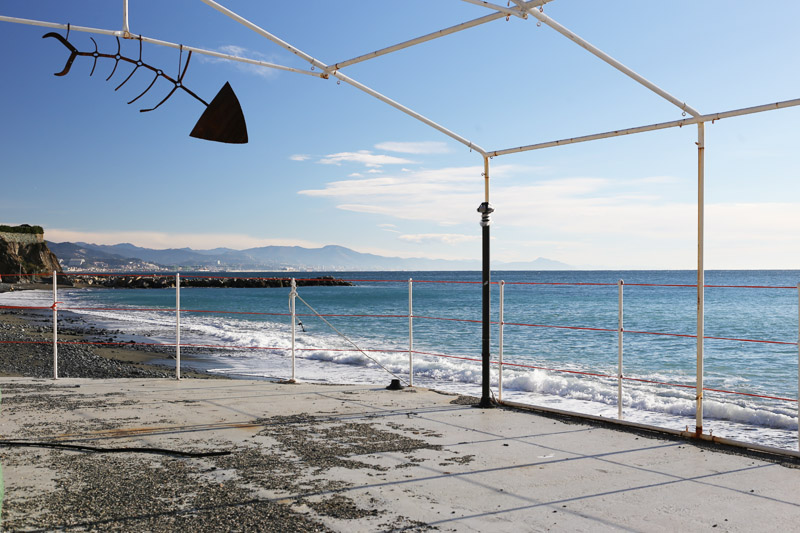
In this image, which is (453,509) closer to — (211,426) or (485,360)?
(211,426)

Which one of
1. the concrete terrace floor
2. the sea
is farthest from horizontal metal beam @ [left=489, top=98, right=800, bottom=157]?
the concrete terrace floor

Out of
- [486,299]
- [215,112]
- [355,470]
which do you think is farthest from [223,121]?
[486,299]

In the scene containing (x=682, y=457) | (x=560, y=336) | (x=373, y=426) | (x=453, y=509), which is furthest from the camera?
(x=560, y=336)

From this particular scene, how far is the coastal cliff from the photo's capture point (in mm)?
58094

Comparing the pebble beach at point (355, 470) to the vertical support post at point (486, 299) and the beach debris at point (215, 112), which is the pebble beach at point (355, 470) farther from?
the beach debris at point (215, 112)

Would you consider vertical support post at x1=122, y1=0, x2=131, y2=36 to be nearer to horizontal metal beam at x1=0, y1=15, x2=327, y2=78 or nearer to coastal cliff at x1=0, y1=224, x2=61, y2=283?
horizontal metal beam at x1=0, y1=15, x2=327, y2=78

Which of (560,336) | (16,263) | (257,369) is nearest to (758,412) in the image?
(257,369)

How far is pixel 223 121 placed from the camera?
164 inches

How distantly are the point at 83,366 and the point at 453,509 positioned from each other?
8.71 meters

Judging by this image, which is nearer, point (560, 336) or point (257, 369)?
point (257, 369)

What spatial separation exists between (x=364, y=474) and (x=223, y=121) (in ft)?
8.27

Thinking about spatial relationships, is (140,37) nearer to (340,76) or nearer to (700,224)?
(340,76)

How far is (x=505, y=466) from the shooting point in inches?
155

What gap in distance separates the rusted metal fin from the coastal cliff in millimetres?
59885
